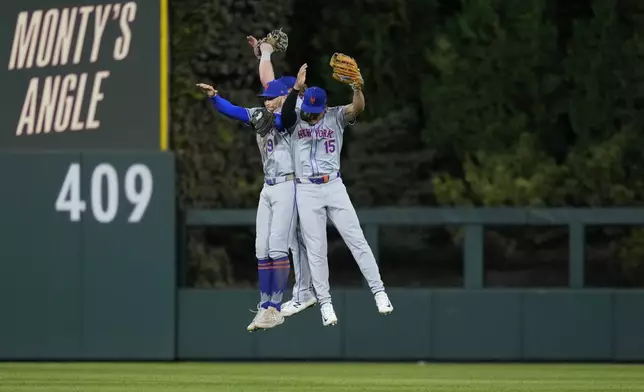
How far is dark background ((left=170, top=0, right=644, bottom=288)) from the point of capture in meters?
16.3

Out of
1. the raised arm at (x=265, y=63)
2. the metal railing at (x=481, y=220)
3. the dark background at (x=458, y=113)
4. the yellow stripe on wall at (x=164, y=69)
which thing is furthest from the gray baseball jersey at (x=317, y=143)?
the dark background at (x=458, y=113)

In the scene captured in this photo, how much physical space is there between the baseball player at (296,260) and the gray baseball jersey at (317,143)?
0.72 ft

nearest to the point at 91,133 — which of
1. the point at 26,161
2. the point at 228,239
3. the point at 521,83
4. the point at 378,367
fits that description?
the point at 26,161

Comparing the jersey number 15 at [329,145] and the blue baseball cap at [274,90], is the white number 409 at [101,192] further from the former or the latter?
the jersey number 15 at [329,145]

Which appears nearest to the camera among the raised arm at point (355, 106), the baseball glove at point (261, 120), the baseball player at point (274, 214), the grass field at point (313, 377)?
the raised arm at point (355, 106)

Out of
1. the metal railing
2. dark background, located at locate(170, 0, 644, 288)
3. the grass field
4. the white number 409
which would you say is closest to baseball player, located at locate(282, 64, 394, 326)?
the grass field

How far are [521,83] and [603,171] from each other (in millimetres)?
1236

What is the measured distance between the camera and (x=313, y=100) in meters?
11.9

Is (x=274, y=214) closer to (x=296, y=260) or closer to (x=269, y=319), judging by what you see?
(x=296, y=260)

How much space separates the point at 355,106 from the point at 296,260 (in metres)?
1.27

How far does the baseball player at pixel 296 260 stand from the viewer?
1224 centimetres

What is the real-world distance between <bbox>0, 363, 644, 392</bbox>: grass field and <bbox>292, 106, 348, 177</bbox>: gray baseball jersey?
162 centimetres

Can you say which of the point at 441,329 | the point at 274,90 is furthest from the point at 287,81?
the point at 441,329

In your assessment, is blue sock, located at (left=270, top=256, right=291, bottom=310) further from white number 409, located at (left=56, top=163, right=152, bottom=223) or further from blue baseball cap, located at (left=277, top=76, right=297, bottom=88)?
white number 409, located at (left=56, top=163, right=152, bottom=223)
